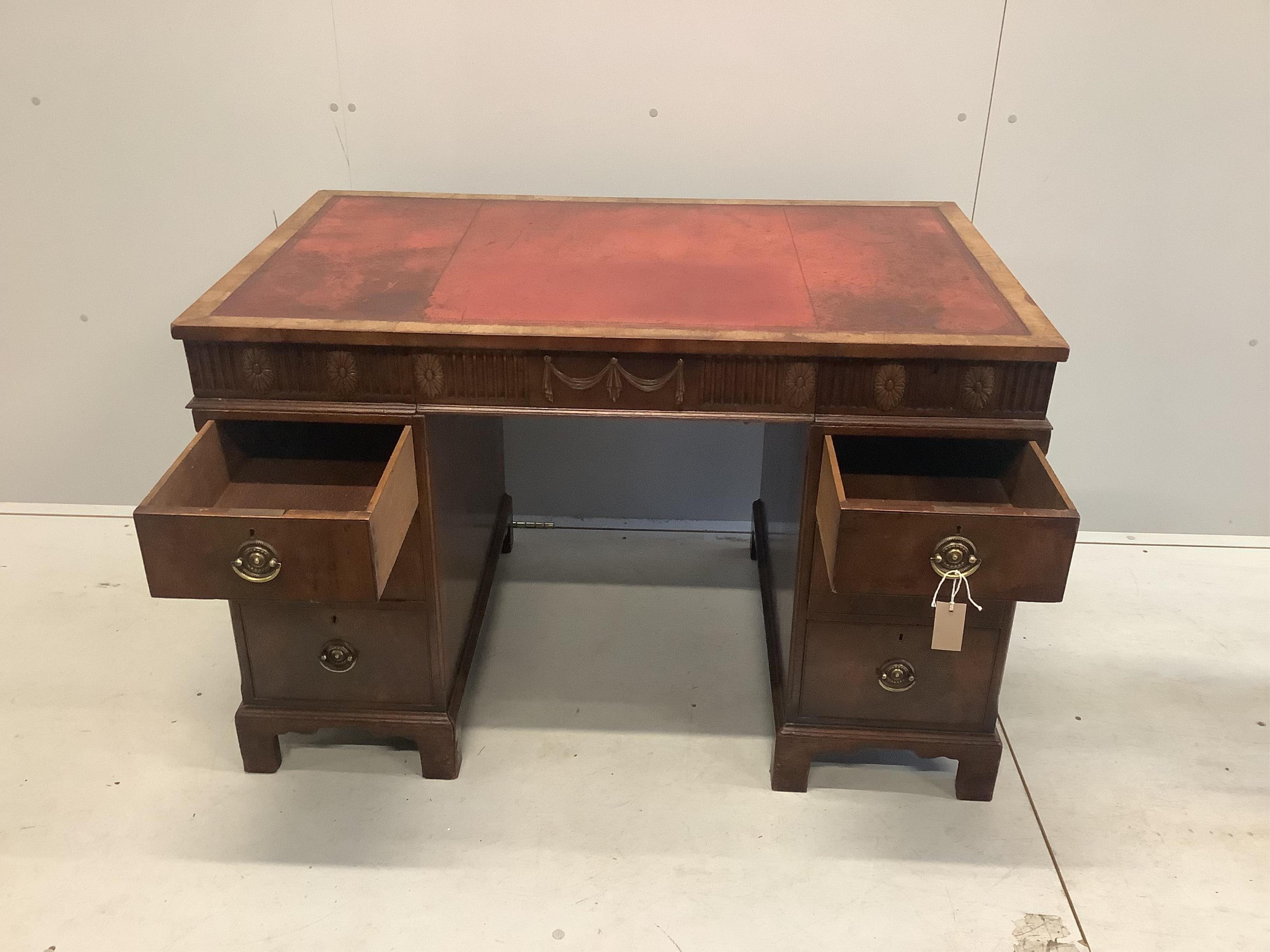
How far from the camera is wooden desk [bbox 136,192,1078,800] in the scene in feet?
4.02

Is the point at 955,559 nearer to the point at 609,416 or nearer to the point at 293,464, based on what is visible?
the point at 609,416

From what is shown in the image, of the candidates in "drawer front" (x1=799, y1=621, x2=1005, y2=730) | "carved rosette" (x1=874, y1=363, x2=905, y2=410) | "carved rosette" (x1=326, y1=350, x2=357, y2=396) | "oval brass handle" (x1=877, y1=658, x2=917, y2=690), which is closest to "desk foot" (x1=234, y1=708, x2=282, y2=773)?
"carved rosette" (x1=326, y1=350, x2=357, y2=396)

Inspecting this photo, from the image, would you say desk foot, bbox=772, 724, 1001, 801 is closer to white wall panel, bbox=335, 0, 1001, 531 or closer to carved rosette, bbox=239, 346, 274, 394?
carved rosette, bbox=239, 346, 274, 394

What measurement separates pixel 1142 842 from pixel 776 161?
134cm

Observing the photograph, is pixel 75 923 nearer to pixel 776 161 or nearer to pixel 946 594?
pixel 946 594

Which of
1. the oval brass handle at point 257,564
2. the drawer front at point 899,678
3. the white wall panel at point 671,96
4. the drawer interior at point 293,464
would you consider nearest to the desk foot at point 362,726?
the drawer interior at point 293,464

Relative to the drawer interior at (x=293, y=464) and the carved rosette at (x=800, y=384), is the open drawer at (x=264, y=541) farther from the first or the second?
the carved rosette at (x=800, y=384)

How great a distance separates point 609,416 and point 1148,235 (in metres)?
1.29

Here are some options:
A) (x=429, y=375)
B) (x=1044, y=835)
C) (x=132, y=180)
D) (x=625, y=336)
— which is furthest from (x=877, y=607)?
(x=132, y=180)

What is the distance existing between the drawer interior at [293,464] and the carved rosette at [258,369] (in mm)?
99

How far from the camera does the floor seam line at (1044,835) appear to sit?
4.53 feet

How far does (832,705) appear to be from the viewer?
61.0 inches

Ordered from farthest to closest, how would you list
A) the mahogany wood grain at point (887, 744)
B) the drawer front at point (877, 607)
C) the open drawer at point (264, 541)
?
the mahogany wood grain at point (887, 744), the drawer front at point (877, 607), the open drawer at point (264, 541)

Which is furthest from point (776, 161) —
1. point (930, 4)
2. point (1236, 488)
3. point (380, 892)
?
point (380, 892)
